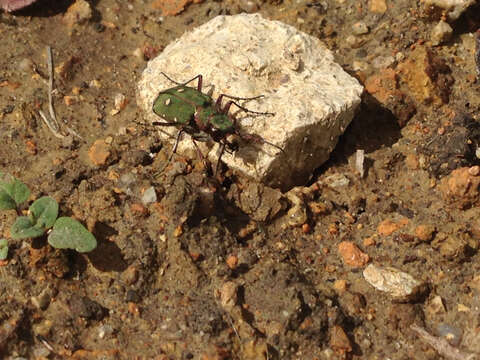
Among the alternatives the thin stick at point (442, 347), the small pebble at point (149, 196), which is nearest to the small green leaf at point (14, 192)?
the small pebble at point (149, 196)

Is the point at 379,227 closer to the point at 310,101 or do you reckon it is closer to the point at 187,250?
the point at 310,101

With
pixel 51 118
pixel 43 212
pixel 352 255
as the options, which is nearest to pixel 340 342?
pixel 352 255

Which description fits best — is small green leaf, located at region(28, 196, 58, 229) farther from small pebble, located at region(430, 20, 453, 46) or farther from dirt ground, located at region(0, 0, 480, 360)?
small pebble, located at region(430, 20, 453, 46)

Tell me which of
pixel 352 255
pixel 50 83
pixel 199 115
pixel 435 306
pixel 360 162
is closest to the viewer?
pixel 435 306

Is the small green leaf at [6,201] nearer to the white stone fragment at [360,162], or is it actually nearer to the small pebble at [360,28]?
the white stone fragment at [360,162]

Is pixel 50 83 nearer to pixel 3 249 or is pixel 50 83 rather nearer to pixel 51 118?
pixel 51 118

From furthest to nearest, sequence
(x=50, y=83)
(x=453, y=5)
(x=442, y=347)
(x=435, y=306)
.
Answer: (x=453, y=5) → (x=50, y=83) → (x=435, y=306) → (x=442, y=347)
